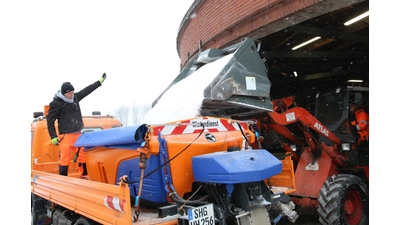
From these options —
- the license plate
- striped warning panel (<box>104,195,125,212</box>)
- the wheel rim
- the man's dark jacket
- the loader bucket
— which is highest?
the loader bucket

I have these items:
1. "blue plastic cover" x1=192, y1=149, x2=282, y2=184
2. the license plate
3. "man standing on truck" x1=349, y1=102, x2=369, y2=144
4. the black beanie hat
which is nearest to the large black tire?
"man standing on truck" x1=349, y1=102, x2=369, y2=144

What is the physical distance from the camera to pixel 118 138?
12.2ft

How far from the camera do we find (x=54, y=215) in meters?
5.05

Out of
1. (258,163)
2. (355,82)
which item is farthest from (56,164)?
(355,82)

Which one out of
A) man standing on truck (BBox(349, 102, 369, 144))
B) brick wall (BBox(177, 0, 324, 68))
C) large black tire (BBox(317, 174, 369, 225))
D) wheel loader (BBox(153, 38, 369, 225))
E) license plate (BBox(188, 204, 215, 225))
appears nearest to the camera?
license plate (BBox(188, 204, 215, 225))

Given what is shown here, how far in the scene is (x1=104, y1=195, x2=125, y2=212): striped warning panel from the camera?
301 centimetres

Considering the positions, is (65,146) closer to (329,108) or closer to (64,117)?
(64,117)

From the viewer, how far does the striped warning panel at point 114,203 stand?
9.88 ft

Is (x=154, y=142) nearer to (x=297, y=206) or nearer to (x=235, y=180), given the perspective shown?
(x=235, y=180)

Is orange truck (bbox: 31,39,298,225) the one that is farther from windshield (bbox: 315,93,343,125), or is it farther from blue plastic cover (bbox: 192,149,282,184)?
windshield (bbox: 315,93,343,125)

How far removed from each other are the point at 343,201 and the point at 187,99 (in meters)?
3.26

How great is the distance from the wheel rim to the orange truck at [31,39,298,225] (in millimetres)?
2090

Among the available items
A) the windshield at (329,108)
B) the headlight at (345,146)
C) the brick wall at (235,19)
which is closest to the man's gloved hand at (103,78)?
the brick wall at (235,19)

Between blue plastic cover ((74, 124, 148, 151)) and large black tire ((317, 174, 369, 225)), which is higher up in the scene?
blue plastic cover ((74, 124, 148, 151))
